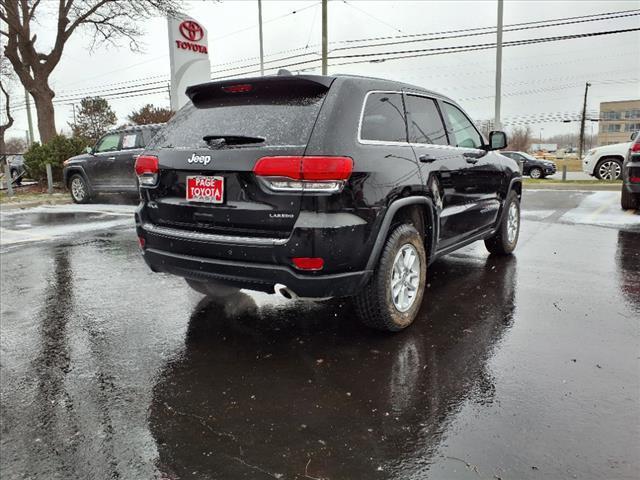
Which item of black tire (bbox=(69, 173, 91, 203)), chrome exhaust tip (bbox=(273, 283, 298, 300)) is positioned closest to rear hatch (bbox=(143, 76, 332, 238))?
chrome exhaust tip (bbox=(273, 283, 298, 300))

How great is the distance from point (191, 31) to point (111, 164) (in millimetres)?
5961

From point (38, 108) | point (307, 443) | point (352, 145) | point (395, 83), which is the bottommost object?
point (307, 443)

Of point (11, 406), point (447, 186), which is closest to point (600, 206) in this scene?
point (447, 186)

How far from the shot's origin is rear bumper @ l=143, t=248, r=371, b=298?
309 centimetres

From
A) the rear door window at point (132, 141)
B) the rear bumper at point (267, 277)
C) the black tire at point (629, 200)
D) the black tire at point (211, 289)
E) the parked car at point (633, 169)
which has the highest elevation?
the rear door window at point (132, 141)

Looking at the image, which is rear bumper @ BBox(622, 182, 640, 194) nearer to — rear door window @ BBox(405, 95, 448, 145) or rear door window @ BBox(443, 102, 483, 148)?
A: rear door window @ BBox(443, 102, 483, 148)

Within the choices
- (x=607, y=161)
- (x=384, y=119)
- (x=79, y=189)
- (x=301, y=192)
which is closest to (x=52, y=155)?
(x=79, y=189)

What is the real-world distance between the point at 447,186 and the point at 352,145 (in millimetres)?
1365

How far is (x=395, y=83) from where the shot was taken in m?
3.97

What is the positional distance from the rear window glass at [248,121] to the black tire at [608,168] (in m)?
15.7

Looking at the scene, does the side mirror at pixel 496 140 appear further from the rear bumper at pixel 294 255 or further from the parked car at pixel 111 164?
the parked car at pixel 111 164

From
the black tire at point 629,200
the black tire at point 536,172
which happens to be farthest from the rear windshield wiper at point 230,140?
the black tire at point 536,172

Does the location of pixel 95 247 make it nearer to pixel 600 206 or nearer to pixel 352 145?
pixel 352 145

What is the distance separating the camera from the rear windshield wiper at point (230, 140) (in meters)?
3.21
